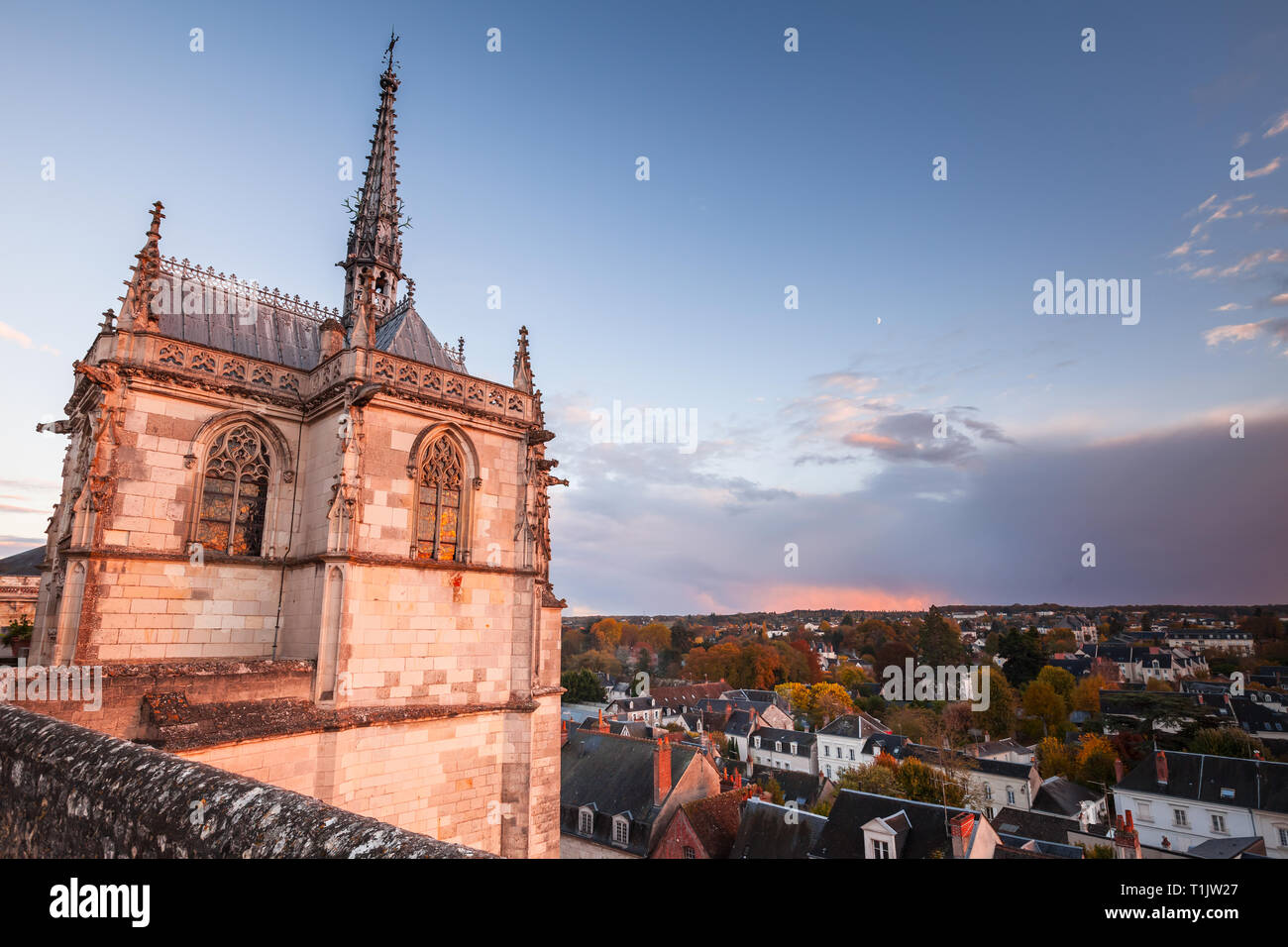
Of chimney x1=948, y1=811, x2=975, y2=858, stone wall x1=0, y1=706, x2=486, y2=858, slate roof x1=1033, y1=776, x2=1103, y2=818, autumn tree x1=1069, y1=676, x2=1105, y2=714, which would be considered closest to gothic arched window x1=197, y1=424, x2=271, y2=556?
stone wall x1=0, y1=706, x2=486, y2=858

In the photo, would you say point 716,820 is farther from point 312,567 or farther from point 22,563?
point 22,563

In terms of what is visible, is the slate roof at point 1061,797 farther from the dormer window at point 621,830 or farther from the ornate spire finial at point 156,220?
the ornate spire finial at point 156,220

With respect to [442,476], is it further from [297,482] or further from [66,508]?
[66,508]

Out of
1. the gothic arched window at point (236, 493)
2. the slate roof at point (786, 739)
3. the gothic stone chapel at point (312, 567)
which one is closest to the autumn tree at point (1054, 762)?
the slate roof at point (786, 739)

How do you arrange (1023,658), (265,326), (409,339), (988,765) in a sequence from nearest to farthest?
1. (265,326)
2. (409,339)
3. (988,765)
4. (1023,658)

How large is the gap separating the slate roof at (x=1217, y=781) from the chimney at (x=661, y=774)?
1300 inches

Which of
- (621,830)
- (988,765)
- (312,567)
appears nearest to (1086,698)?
(988,765)

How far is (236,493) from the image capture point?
13.7 m

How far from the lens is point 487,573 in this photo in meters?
15.1

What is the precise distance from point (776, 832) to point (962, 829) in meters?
9.60

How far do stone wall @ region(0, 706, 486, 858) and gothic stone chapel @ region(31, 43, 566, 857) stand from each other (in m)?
5.36

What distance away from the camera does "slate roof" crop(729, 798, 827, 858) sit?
33750 millimetres

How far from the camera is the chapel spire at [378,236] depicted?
20.0 metres

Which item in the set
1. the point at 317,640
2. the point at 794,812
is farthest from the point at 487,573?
the point at 794,812
